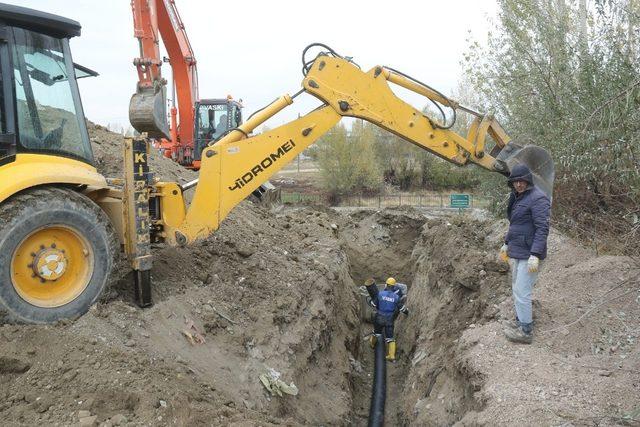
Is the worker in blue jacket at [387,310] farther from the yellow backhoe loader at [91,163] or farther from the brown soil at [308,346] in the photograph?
the yellow backhoe loader at [91,163]

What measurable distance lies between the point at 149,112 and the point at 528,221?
15.1ft

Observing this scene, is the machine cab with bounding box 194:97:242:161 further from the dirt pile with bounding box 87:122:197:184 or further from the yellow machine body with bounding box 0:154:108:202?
the yellow machine body with bounding box 0:154:108:202

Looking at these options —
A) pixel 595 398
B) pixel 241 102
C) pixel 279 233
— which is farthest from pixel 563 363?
pixel 241 102

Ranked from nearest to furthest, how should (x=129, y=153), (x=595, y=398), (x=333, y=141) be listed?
(x=595, y=398)
(x=129, y=153)
(x=333, y=141)

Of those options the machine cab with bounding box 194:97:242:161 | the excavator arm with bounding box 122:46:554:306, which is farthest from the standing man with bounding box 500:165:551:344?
the machine cab with bounding box 194:97:242:161

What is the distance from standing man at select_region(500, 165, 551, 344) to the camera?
5.57 meters

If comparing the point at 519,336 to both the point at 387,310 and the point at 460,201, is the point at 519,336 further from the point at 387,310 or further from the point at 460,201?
the point at 460,201

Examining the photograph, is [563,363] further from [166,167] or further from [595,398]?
[166,167]

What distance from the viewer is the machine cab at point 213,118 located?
1466 centimetres

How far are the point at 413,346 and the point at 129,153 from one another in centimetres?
606

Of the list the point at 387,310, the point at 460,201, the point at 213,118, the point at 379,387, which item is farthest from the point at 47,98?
the point at 460,201

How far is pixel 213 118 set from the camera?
582 inches

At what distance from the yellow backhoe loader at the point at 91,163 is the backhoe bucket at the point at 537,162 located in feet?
0.04

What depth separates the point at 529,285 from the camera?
5664 mm
